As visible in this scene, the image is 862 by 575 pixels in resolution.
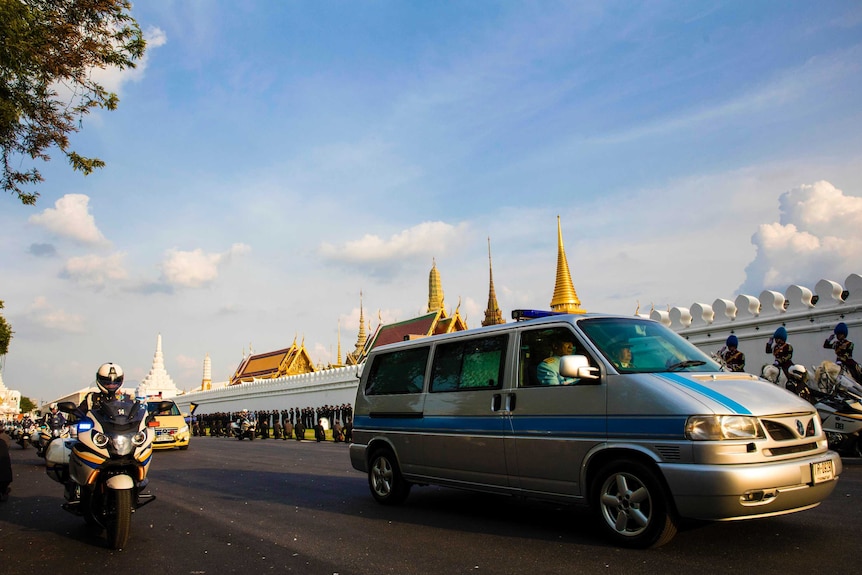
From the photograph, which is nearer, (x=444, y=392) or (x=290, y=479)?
(x=444, y=392)

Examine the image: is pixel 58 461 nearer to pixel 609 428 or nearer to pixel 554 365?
pixel 554 365

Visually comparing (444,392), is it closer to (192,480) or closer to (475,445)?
(475,445)

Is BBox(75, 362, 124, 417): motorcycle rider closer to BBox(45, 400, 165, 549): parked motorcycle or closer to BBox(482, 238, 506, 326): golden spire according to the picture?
BBox(45, 400, 165, 549): parked motorcycle

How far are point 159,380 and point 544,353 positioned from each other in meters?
93.8

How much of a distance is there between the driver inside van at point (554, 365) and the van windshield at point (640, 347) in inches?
8.6

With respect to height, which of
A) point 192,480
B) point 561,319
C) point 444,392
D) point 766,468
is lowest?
point 192,480

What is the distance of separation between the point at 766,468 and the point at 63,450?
25.7ft

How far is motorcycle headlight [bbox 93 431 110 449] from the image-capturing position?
575 cm

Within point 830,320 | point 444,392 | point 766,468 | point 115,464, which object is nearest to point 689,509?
point 766,468

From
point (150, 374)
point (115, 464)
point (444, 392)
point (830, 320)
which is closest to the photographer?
point (115, 464)

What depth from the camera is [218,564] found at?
5.05 meters

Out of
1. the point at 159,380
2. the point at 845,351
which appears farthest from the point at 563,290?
the point at 159,380

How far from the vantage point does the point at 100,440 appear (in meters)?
5.77

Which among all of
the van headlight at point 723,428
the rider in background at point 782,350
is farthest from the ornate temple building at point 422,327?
the van headlight at point 723,428
